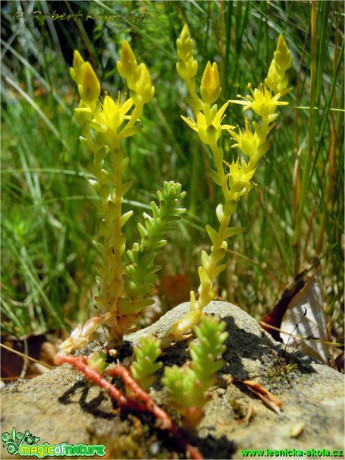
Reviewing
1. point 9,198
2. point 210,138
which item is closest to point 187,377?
point 210,138

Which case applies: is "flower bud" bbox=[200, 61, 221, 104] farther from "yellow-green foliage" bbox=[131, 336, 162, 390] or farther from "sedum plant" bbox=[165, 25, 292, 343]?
"yellow-green foliage" bbox=[131, 336, 162, 390]

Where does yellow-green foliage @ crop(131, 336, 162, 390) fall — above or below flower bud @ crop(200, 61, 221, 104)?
below

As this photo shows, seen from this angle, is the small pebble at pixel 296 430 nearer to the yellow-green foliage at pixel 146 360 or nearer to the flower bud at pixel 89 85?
the yellow-green foliage at pixel 146 360

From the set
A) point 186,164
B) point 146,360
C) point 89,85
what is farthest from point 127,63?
point 186,164

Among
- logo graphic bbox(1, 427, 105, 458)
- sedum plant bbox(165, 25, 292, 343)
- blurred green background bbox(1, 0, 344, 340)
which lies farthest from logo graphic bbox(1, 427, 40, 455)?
blurred green background bbox(1, 0, 344, 340)

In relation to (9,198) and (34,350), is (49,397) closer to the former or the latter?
(34,350)

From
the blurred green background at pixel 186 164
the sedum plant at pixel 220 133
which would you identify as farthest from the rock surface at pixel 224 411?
the blurred green background at pixel 186 164
